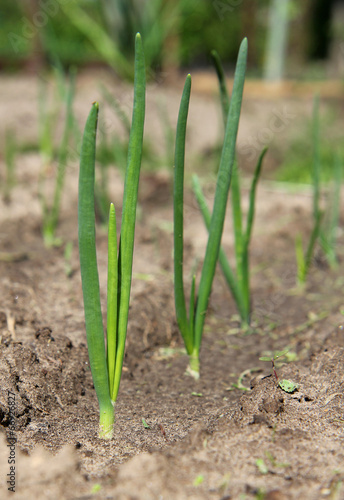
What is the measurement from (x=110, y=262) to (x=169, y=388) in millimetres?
410

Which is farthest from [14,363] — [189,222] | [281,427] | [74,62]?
[74,62]

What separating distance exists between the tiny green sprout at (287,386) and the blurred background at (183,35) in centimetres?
316

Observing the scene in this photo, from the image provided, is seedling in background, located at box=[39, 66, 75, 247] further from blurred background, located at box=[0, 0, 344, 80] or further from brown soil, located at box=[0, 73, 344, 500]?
blurred background, located at box=[0, 0, 344, 80]

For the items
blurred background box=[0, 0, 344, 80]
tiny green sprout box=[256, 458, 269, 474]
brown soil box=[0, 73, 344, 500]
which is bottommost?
brown soil box=[0, 73, 344, 500]

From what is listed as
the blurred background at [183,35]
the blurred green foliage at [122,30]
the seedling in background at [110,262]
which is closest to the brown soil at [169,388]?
the seedling in background at [110,262]

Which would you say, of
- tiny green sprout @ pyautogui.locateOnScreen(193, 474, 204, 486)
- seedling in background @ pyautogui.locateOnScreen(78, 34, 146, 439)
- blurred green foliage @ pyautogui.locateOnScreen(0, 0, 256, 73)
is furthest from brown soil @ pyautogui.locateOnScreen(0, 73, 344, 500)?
blurred green foliage @ pyautogui.locateOnScreen(0, 0, 256, 73)

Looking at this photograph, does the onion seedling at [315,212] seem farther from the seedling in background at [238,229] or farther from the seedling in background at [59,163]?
the seedling in background at [59,163]

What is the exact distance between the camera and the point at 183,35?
22.0 ft

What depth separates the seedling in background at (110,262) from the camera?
2.86 feet

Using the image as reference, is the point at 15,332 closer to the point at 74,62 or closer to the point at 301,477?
the point at 301,477

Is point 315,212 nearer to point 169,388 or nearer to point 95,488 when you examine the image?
point 169,388

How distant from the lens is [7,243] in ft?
6.53

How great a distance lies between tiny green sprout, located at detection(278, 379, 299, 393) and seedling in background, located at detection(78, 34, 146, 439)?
0.33 m

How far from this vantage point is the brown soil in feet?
2.65
